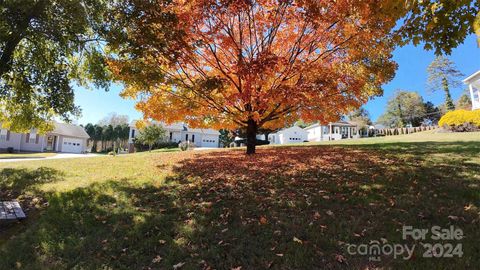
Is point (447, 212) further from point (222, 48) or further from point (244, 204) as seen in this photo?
point (222, 48)

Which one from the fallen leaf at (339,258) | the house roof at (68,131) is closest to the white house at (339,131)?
the house roof at (68,131)

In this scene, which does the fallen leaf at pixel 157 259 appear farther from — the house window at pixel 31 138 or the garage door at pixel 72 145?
the garage door at pixel 72 145

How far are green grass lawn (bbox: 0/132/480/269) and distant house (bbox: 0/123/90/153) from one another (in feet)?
119

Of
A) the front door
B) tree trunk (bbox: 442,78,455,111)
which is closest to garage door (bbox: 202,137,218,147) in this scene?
the front door

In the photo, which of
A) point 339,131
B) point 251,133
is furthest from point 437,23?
point 339,131

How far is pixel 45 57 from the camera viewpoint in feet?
34.3

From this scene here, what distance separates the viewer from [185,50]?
965 centimetres

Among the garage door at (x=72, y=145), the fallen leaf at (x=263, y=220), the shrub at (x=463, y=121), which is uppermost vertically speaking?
the shrub at (x=463, y=121)

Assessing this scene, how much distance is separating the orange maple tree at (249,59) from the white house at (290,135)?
50126 millimetres

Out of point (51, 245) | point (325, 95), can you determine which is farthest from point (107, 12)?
point (325, 95)

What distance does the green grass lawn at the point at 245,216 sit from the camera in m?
4.54

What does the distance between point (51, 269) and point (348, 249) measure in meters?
4.46

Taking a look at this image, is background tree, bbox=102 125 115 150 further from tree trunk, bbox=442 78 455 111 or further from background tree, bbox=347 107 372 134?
tree trunk, bbox=442 78 455 111

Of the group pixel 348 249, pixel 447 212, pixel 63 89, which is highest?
pixel 63 89
